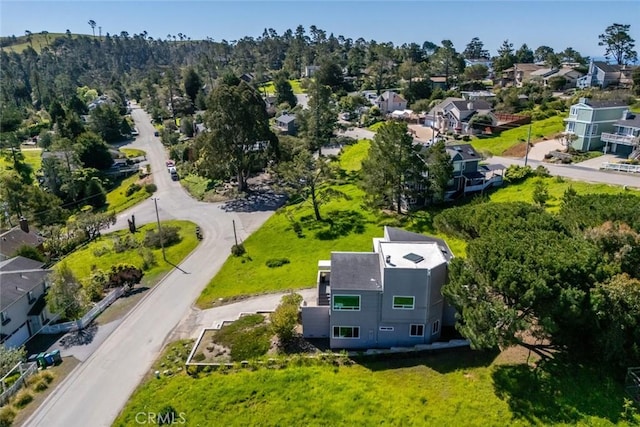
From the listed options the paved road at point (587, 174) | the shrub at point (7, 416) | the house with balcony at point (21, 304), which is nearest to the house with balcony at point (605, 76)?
the paved road at point (587, 174)

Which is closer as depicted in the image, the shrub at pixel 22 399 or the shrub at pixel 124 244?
the shrub at pixel 22 399

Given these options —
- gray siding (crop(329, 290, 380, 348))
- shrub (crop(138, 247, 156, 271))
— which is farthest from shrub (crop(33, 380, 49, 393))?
gray siding (crop(329, 290, 380, 348))

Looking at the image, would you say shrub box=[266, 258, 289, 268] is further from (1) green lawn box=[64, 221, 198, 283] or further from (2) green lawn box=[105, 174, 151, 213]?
(2) green lawn box=[105, 174, 151, 213]

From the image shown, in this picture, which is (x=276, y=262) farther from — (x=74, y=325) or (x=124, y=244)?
(x=124, y=244)

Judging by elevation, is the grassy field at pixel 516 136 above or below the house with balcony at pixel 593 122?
below

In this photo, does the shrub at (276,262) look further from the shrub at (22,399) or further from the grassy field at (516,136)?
the grassy field at (516,136)

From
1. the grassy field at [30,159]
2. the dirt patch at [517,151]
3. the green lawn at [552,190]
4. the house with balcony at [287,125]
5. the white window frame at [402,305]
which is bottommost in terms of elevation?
the grassy field at [30,159]

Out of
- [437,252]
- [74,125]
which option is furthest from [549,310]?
[74,125]
